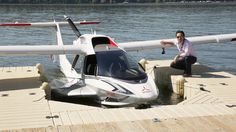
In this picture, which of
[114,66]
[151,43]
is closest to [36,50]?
[114,66]

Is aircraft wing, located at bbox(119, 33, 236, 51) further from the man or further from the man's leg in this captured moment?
the man's leg

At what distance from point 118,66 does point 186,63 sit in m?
3.42

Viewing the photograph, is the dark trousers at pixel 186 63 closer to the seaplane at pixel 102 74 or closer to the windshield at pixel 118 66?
the seaplane at pixel 102 74

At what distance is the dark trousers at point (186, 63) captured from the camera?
1478 cm

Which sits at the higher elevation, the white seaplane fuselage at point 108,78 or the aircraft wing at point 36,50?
the aircraft wing at point 36,50

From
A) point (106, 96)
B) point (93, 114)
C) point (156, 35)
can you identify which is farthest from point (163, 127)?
point (156, 35)

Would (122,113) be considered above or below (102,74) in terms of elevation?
below

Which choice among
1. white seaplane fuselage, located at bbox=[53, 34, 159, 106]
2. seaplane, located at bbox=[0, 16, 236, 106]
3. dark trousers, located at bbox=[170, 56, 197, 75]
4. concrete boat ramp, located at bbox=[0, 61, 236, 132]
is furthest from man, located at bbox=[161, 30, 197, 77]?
white seaplane fuselage, located at bbox=[53, 34, 159, 106]

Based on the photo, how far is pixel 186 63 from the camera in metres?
14.8

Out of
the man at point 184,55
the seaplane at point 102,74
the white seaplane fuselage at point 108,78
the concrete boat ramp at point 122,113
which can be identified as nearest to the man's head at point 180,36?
the man at point 184,55

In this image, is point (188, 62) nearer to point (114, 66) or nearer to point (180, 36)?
point (180, 36)

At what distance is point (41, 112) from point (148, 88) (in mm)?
3127

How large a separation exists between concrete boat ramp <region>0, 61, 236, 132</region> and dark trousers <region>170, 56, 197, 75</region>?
2.42ft

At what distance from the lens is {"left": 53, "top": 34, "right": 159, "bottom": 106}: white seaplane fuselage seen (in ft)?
38.0
